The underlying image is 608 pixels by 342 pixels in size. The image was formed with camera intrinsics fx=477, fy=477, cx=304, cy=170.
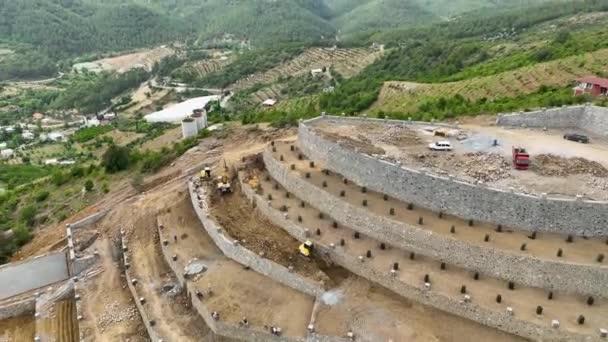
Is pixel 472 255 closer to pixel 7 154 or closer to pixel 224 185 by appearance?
pixel 224 185

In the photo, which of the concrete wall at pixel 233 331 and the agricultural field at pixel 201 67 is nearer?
the concrete wall at pixel 233 331

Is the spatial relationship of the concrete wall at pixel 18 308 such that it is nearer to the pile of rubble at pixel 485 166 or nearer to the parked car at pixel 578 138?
the pile of rubble at pixel 485 166

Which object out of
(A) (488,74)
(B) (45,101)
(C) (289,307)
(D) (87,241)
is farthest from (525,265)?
(B) (45,101)

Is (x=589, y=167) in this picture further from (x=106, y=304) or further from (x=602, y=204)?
(x=106, y=304)

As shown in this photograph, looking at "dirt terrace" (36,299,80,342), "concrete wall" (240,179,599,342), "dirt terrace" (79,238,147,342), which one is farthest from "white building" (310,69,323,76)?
"dirt terrace" (36,299,80,342)

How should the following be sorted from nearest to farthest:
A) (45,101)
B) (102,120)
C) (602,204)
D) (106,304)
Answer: (602,204) → (106,304) → (102,120) → (45,101)

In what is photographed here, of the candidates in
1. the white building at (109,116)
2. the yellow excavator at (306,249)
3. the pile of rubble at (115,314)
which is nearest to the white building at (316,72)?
the white building at (109,116)
